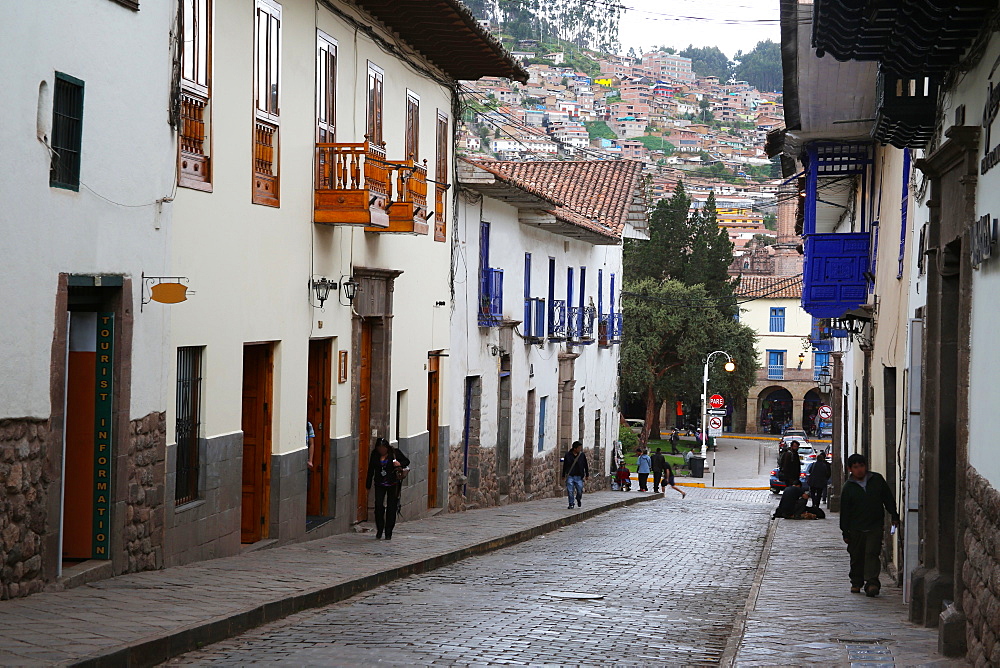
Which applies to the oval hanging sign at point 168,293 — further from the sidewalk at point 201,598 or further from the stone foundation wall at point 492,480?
the stone foundation wall at point 492,480

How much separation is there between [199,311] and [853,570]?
22.7ft

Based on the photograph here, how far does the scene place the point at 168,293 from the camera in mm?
10875

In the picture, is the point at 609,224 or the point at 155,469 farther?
the point at 609,224

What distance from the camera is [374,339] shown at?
59.7 feet

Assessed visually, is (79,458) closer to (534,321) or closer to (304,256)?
(304,256)

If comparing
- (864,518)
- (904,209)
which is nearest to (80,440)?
(864,518)

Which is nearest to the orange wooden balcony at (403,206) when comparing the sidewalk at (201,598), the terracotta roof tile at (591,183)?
the sidewalk at (201,598)

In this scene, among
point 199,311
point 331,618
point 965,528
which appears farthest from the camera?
point 199,311

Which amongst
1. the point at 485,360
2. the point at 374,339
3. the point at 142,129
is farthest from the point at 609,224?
the point at 142,129

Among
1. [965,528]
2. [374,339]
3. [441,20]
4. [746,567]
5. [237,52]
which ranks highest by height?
[441,20]

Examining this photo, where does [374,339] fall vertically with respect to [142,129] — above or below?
below

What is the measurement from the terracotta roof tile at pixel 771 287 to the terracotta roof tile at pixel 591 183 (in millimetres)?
36166

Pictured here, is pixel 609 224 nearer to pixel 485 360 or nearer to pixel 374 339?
pixel 485 360

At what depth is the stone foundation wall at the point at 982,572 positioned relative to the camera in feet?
22.8
